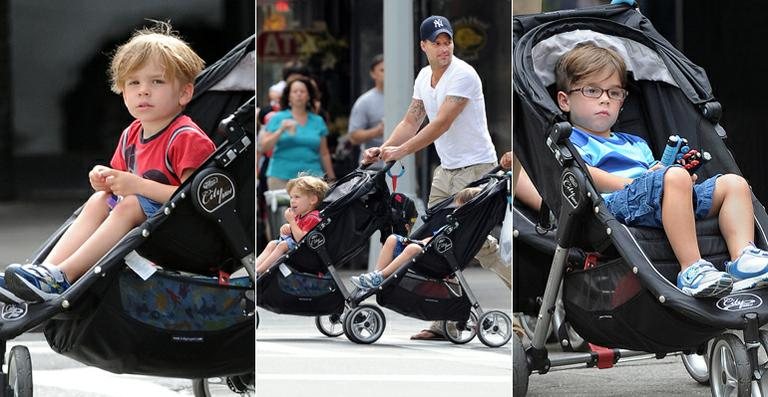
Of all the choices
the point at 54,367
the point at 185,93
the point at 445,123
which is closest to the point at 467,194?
the point at 445,123

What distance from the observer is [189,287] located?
3.69 metres

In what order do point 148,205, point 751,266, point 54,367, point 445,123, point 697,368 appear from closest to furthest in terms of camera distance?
point 445,123
point 148,205
point 751,266
point 697,368
point 54,367

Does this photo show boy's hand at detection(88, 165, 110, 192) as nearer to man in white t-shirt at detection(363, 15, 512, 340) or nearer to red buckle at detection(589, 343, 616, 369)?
man in white t-shirt at detection(363, 15, 512, 340)

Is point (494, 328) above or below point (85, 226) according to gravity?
below

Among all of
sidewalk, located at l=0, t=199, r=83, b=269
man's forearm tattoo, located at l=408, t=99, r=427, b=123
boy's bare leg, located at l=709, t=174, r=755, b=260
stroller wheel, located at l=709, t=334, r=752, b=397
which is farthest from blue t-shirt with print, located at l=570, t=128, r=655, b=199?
sidewalk, located at l=0, t=199, r=83, b=269

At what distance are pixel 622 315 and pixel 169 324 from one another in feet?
4.25

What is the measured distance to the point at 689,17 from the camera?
287 inches

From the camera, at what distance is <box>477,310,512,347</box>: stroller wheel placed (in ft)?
11.4

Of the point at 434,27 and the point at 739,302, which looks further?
the point at 739,302

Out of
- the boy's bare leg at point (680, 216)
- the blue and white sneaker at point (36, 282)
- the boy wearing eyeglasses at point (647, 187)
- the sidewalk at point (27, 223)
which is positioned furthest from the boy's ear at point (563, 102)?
the blue and white sneaker at point (36, 282)

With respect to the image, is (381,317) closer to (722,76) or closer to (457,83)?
(457,83)

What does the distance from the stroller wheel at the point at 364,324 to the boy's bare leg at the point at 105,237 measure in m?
0.60

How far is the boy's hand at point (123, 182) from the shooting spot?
3.62 metres

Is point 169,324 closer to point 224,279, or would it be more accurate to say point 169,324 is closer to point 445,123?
point 224,279
